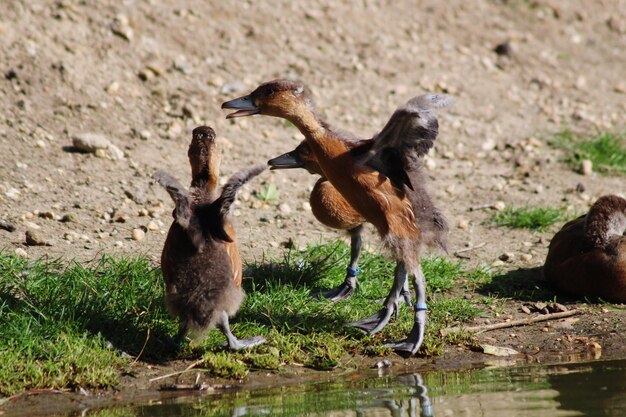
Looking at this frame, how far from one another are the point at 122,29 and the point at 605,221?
6347 mm

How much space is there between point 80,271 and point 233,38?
19.4 ft

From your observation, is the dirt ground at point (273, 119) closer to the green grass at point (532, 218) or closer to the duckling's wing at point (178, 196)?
the green grass at point (532, 218)

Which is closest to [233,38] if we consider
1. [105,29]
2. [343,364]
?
[105,29]

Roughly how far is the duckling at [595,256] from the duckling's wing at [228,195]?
2909mm

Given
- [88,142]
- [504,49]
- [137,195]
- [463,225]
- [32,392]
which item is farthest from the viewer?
[504,49]

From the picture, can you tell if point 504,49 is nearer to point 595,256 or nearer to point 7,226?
point 595,256

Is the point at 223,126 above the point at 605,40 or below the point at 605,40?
below

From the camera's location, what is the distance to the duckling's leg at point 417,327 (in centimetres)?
681

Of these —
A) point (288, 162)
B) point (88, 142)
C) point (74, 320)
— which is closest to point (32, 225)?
point (88, 142)

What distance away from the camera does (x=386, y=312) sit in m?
7.11

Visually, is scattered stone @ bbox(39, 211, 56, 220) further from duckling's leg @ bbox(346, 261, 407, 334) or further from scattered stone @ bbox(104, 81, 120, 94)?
duckling's leg @ bbox(346, 261, 407, 334)

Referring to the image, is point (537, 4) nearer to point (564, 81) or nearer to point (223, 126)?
point (564, 81)

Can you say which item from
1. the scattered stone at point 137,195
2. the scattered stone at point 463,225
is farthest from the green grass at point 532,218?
the scattered stone at point 137,195

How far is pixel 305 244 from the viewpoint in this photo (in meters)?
8.83
